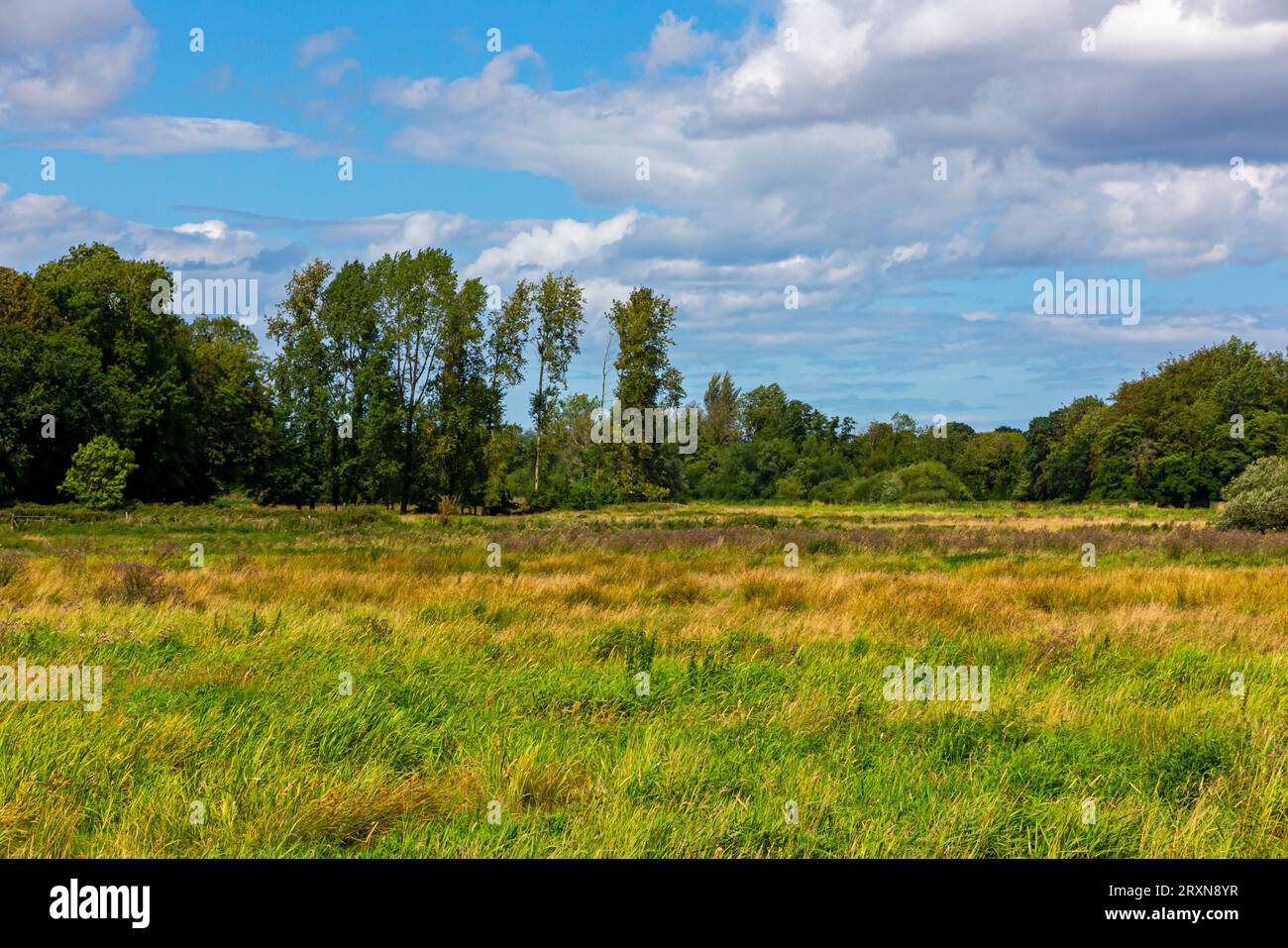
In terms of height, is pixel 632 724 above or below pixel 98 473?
below

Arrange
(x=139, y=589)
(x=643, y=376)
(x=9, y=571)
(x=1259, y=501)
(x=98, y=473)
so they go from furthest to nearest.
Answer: (x=643, y=376), (x=98, y=473), (x=1259, y=501), (x=9, y=571), (x=139, y=589)

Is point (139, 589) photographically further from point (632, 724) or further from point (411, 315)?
point (411, 315)

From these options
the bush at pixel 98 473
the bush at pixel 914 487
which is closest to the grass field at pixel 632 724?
the bush at pixel 98 473

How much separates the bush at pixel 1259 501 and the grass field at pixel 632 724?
793 inches

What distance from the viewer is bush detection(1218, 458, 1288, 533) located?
31.9 metres

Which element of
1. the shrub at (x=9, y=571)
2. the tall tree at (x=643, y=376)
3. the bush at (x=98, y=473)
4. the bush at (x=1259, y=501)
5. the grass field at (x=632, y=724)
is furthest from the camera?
the tall tree at (x=643, y=376)

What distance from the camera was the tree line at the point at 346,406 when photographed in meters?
50.3

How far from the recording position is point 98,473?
48250mm

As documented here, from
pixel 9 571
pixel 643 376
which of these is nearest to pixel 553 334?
pixel 643 376

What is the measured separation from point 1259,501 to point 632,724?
32.1m

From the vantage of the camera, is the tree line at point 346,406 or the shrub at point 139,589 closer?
the shrub at point 139,589

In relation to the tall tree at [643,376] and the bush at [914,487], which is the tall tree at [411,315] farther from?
the bush at [914,487]

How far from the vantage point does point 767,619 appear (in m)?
12.1
